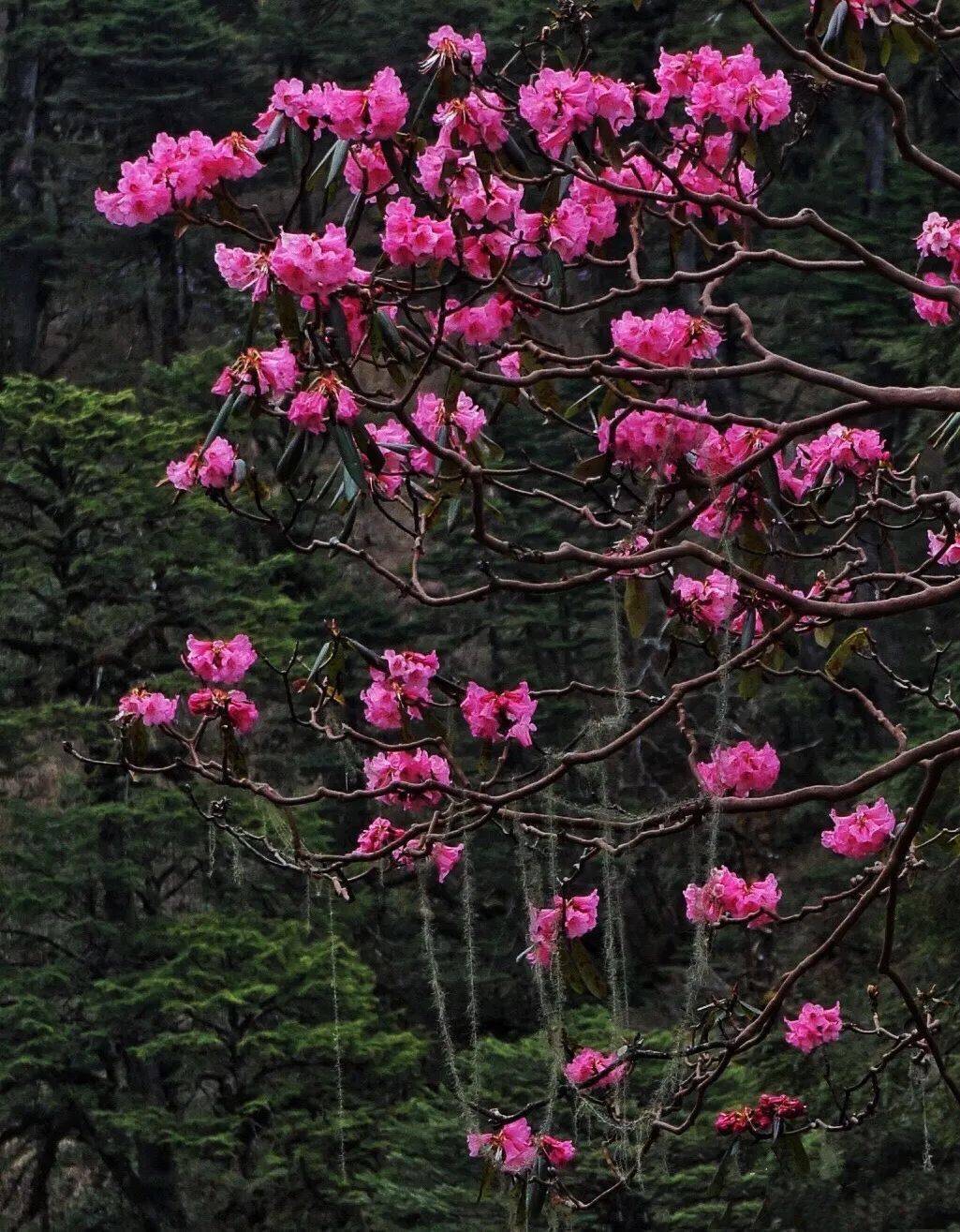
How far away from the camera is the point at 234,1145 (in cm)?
1238

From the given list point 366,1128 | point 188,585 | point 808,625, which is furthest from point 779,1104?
point 188,585

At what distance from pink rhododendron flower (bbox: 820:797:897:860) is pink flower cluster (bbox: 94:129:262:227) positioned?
6.12 feet

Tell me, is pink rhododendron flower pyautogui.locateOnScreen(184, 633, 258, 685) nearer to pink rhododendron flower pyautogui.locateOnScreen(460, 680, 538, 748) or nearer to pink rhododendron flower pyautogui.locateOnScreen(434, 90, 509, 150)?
pink rhododendron flower pyautogui.locateOnScreen(460, 680, 538, 748)

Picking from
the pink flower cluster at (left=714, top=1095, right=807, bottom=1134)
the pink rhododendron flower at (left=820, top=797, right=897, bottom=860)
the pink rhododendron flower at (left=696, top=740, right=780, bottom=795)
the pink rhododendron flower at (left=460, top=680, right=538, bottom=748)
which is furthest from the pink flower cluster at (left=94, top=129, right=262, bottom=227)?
the pink flower cluster at (left=714, top=1095, right=807, bottom=1134)

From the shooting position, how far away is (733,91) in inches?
156

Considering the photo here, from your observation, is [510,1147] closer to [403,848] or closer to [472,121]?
[403,848]

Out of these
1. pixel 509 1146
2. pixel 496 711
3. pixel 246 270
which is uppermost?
pixel 246 270

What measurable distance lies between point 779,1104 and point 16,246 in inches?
690

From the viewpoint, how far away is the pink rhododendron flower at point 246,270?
347cm

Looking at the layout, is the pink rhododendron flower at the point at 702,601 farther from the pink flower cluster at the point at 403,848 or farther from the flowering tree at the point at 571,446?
the pink flower cluster at the point at 403,848

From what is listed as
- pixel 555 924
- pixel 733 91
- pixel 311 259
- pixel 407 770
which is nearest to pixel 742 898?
pixel 555 924

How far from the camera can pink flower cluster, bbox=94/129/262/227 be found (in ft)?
12.2

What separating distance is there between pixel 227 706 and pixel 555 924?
32.3 inches

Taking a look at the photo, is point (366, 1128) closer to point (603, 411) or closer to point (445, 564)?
point (445, 564)
